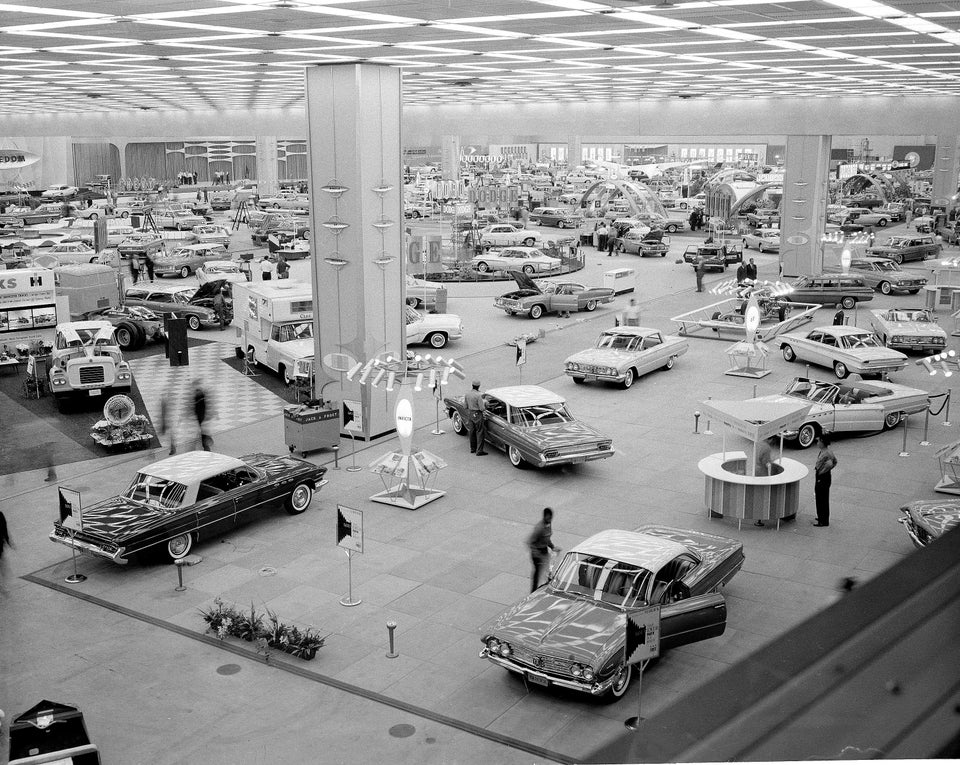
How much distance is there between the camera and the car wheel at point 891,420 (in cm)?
1903

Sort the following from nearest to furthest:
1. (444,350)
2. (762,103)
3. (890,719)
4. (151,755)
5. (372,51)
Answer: (890,719) → (151,755) → (372,51) → (444,350) → (762,103)

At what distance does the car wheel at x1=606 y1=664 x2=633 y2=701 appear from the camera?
9484mm

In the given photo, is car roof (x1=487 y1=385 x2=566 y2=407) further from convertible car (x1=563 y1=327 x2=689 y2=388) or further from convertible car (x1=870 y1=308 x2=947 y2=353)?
convertible car (x1=870 y1=308 x2=947 y2=353)

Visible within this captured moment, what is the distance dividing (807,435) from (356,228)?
871 centimetres

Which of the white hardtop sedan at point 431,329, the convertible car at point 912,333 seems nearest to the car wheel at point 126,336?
the white hardtop sedan at point 431,329

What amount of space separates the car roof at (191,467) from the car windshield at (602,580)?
17.6 feet

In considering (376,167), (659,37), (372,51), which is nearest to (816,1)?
(659,37)

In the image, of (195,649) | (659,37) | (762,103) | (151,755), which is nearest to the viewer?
(151,755)

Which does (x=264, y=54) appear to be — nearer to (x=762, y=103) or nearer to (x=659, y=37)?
(x=659, y=37)

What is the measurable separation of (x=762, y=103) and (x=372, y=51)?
21817mm

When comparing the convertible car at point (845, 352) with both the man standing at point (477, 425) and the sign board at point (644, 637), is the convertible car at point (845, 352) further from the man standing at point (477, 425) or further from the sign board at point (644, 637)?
the sign board at point (644, 637)

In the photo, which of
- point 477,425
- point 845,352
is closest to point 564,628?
point 477,425

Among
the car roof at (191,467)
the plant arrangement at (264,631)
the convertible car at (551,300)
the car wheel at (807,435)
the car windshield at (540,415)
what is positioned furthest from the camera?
the convertible car at (551,300)

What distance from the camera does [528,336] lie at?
28.7 m
